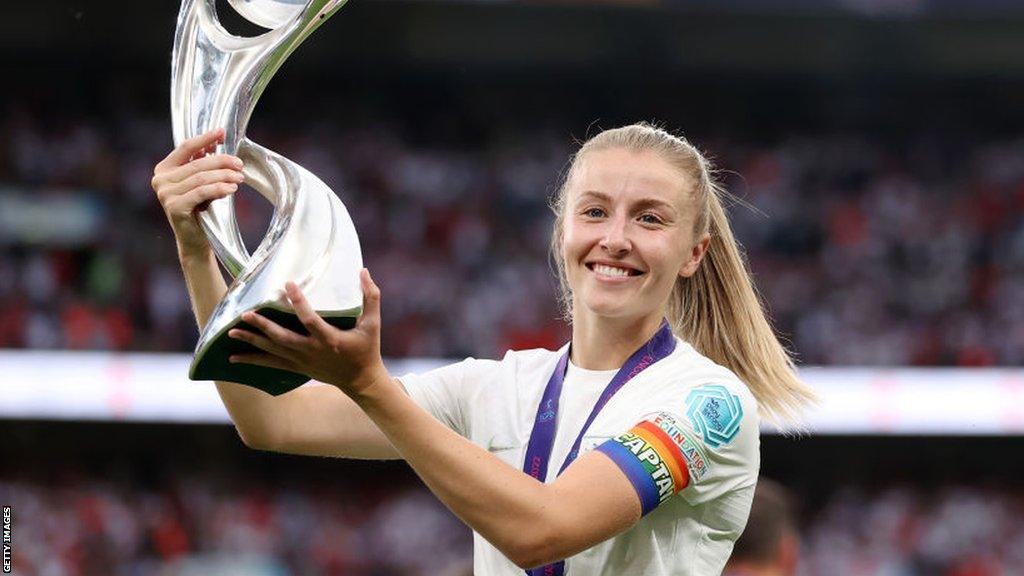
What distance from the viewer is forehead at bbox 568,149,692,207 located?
7.25ft

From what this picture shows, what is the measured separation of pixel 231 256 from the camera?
202cm

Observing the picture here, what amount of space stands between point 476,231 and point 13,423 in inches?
154

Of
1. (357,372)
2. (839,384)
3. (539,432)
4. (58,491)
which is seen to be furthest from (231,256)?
(58,491)

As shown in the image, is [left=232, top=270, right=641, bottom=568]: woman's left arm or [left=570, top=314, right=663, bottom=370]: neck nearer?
[left=232, top=270, right=641, bottom=568]: woman's left arm

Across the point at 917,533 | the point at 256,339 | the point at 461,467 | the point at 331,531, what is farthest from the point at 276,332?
the point at 917,533

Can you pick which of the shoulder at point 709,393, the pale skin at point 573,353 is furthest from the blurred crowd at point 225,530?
the shoulder at point 709,393

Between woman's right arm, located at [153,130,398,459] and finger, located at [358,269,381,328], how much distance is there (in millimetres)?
367

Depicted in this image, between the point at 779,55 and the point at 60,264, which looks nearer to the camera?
the point at 60,264

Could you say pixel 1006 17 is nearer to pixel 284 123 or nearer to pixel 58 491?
pixel 284 123

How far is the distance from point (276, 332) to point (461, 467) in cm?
31

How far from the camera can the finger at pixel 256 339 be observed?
66.8 inches

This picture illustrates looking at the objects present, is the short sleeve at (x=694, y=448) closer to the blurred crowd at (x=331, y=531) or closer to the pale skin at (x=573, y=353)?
the pale skin at (x=573, y=353)

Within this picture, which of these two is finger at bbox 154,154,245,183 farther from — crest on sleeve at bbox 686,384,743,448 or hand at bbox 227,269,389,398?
crest on sleeve at bbox 686,384,743,448

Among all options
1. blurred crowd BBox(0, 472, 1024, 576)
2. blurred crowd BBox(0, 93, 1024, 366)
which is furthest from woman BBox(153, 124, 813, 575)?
blurred crowd BBox(0, 93, 1024, 366)
